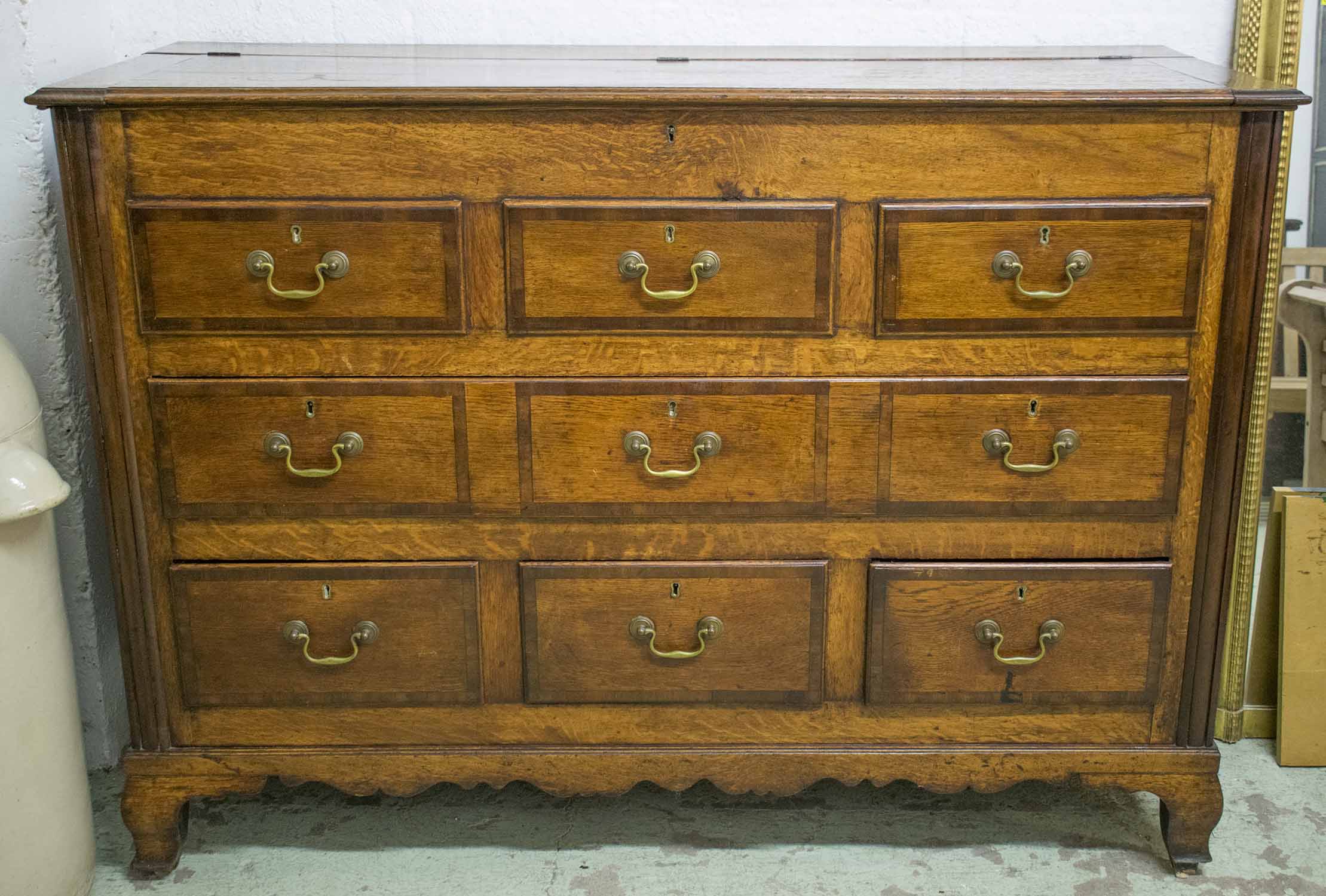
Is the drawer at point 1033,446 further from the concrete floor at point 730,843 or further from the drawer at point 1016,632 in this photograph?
the concrete floor at point 730,843

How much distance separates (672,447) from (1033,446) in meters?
0.52

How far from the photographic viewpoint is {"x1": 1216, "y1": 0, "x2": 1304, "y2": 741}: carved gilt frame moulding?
2.23 metres

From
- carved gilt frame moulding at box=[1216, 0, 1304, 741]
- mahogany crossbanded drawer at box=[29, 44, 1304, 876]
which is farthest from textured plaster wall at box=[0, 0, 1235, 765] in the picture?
mahogany crossbanded drawer at box=[29, 44, 1304, 876]

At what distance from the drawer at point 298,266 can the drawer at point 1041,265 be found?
623 mm

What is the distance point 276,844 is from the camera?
217 centimetres

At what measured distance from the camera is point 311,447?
6.18 feet

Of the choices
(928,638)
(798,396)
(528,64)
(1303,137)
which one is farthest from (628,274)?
(1303,137)

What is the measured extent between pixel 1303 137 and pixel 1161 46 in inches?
12.1

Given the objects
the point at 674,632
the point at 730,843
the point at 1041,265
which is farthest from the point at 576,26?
the point at 730,843

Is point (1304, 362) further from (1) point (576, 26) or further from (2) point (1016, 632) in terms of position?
(1) point (576, 26)

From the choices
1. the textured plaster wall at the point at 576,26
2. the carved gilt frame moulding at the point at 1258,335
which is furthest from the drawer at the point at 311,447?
the carved gilt frame moulding at the point at 1258,335

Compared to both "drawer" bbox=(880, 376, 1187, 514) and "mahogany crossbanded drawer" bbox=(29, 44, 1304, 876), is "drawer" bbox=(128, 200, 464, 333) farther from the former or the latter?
"drawer" bbox=(880, 376, 1187, 514)

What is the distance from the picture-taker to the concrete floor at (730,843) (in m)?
2.06

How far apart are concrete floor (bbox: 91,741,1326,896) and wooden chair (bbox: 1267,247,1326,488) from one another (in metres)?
0.61
